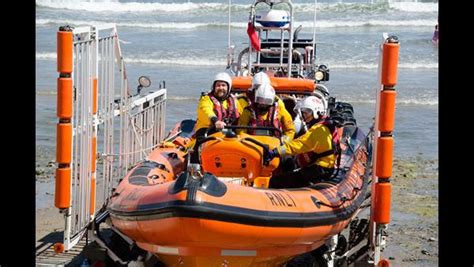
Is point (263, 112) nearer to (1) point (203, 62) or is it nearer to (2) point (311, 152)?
(2) point (311, 152)

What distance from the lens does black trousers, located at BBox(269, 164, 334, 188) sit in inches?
255

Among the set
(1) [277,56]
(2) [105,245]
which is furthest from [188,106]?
(2) [105,245]

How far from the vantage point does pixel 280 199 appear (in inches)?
223

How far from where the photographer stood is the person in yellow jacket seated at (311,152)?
6371mm

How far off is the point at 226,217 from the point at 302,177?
53.6 inches

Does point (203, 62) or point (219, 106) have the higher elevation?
point (219, 106)

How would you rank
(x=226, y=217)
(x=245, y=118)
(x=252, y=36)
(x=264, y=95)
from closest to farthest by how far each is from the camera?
(x=226, y=217) → (x=264, y=95) → (x=245, y=118) → (x=252, y=36)

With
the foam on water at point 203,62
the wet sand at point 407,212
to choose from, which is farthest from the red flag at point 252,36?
the foam on water at point 203,62

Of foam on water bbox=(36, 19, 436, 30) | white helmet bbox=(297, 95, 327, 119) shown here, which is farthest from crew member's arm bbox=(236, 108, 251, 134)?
foam on water bbox=(36, 19, 436, 30)

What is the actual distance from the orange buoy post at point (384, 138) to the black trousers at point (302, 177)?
443mm

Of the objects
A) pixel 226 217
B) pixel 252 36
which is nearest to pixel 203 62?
pixel 252 36
